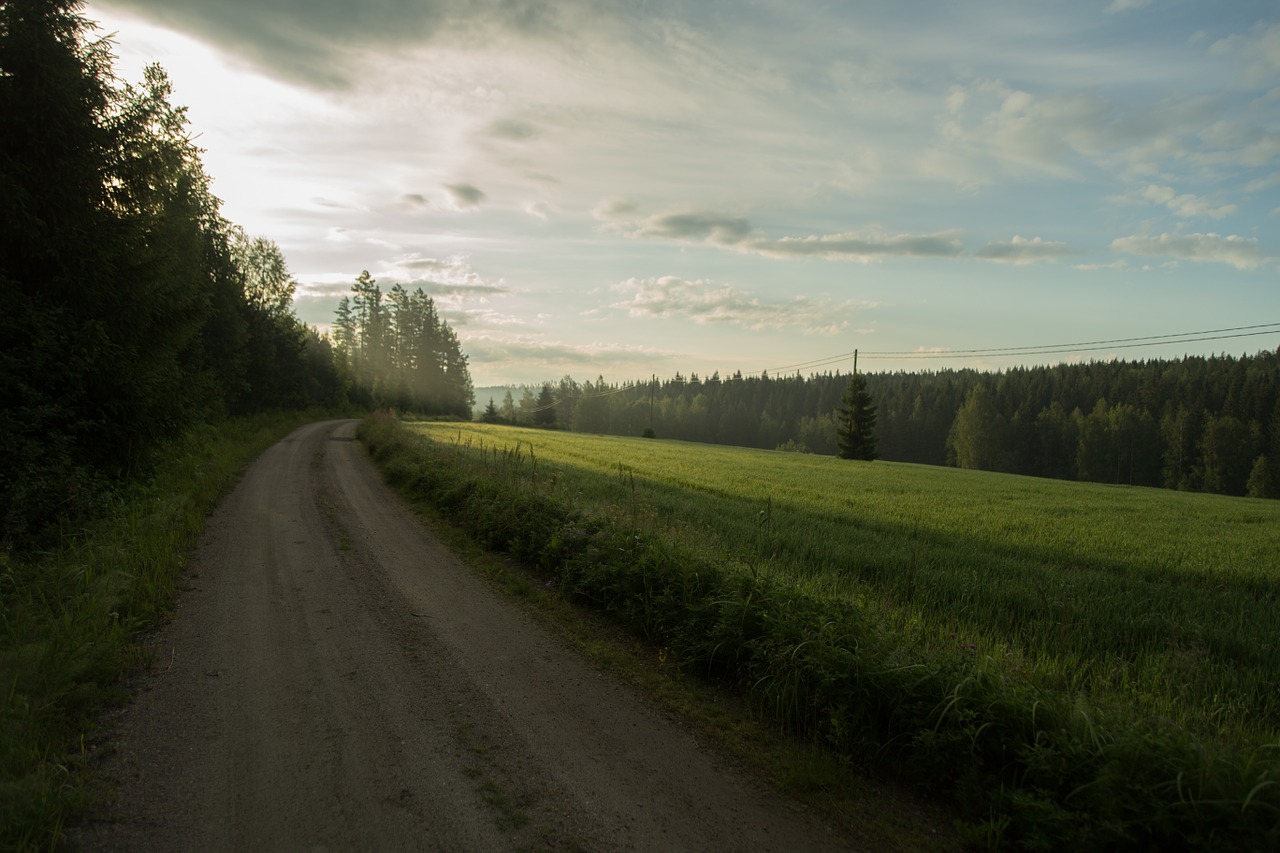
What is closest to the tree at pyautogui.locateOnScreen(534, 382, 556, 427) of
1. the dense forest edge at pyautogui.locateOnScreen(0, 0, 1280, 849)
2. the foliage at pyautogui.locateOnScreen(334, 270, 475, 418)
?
the foliage at pyautogui.locateOnScreen(334, 270, 475, 418)

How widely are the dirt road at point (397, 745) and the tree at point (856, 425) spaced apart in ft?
160

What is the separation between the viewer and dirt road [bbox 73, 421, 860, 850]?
3561 millimetres

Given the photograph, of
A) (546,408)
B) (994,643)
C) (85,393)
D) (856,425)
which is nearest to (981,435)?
(856,425)

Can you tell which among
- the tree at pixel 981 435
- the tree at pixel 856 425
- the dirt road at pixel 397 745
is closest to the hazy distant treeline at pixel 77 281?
the dirt road at pixel 397 745

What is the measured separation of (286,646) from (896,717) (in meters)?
5.87

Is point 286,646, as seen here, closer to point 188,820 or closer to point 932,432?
point 188,820

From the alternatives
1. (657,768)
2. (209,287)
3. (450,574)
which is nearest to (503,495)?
(450,574)

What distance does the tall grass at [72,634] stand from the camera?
356 centimetres

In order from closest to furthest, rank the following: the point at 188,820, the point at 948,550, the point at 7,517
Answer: the point at 188,820 < the point at 7,517 < the point at 948,550

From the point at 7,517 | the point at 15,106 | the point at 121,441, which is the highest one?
the point at 15,106

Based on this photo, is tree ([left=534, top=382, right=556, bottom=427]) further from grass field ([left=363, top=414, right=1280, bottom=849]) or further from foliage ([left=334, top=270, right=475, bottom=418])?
grass field ([left=363, top=414, right=1280, bottom=849])

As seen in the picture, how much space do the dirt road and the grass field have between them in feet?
3.55

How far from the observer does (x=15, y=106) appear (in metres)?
9.63

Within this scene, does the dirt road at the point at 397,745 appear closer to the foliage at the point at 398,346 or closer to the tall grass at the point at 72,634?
the tall grass at the point at 72,634
